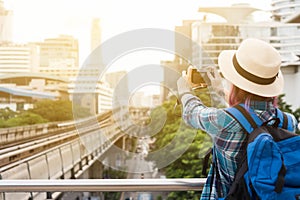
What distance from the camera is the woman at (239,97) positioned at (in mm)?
766

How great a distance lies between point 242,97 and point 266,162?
4.8 inches

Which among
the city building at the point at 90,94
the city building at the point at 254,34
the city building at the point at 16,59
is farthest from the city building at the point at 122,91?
the city building at the point at 254,34

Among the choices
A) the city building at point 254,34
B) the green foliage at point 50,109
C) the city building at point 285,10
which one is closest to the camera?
the green foliage at point 50,109

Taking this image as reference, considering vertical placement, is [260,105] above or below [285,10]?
below

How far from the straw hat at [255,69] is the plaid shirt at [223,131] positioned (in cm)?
3

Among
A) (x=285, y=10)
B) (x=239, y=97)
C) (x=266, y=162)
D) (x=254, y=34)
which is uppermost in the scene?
(x=285, y=10)

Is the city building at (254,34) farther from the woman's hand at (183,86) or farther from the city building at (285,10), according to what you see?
the woman's hand at (183,86)

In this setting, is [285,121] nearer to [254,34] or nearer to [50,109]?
[50,109]

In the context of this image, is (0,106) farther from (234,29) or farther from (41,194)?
(234,29)

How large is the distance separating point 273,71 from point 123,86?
0.70 metres

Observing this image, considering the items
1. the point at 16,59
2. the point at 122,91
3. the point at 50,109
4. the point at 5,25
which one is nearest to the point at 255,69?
the point at 122,91

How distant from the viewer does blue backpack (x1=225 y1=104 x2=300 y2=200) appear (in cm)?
71

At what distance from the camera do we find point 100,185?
1.03m

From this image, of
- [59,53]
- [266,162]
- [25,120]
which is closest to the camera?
[266,162]
